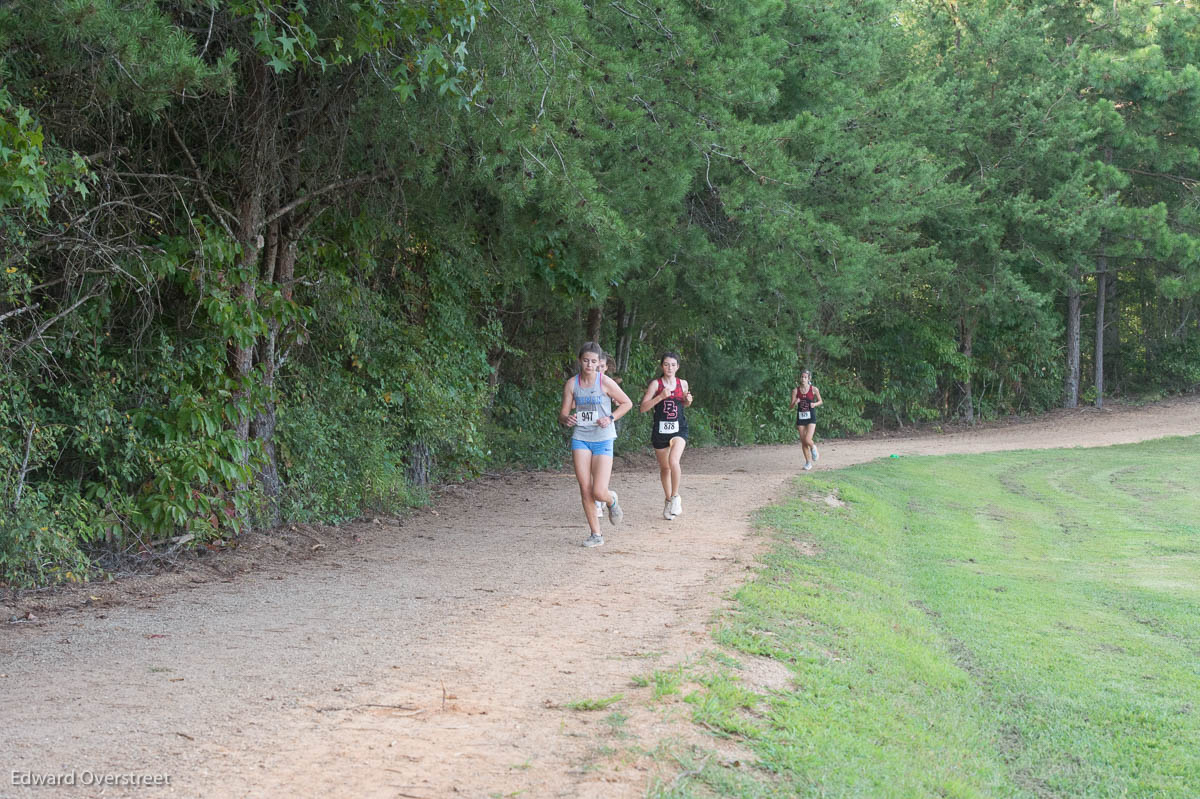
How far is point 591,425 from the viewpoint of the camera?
10.1 metres

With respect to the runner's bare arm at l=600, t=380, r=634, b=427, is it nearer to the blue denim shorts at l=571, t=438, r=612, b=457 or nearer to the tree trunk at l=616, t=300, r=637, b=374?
the blue denim shorts at l=571, t=438, r=612, b=457

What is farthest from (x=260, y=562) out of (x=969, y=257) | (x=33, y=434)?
(x=969, y=257)

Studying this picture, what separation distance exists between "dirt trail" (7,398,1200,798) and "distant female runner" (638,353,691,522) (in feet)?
2.78

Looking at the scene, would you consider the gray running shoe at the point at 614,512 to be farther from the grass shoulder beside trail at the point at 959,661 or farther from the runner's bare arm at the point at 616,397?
the grass shoulder beside trail at the point at 959,661

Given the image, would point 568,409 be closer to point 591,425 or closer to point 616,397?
point 591,425

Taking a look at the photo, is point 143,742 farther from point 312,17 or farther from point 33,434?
point 312,17

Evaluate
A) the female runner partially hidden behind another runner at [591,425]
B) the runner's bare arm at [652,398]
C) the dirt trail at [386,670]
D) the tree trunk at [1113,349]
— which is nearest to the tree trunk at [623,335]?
the runner's bare arm at [652,398]

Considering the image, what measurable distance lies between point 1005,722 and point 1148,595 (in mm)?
4506

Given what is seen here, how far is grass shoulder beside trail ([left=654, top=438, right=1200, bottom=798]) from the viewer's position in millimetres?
5082

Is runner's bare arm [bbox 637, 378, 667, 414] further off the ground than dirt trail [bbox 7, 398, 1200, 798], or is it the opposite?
runner's bare arm [bbox 637, 378, 667, 414]

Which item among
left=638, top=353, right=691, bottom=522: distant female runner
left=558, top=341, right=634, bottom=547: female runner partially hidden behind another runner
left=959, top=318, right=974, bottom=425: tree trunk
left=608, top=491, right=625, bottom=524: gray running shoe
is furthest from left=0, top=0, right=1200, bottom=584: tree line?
left=959, top=318, right=974, bottom=425: tree trunk

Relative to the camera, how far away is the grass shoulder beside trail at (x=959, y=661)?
5082 millimetres

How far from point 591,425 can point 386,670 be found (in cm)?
457

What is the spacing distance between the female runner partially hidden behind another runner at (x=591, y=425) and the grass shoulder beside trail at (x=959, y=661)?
169 cm
